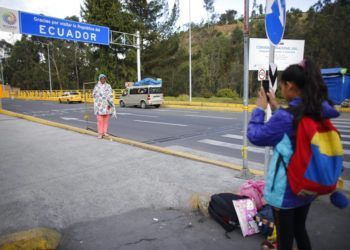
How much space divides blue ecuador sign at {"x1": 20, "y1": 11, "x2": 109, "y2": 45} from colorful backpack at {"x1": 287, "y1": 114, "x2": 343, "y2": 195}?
20.6 m

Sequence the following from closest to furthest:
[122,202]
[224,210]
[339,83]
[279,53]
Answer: [224,210], [279,53], [122,202], [339,83]

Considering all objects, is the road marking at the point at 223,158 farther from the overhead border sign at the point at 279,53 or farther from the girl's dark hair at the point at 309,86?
the girl's dark hair at the point at 309,86

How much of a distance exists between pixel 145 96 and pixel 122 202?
19.4 metres

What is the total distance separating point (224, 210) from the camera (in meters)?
3.09

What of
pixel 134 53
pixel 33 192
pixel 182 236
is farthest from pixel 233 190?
pixel 134 53

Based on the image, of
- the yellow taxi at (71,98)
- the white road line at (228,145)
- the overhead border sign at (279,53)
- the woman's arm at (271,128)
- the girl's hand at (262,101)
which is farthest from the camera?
the yellow taxi at (71,98)

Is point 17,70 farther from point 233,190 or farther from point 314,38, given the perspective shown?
point 233,190

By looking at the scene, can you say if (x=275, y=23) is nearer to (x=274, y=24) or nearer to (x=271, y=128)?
(x=274, y=24)

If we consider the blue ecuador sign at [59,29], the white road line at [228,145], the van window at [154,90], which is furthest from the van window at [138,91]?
the white road line at [228,145]

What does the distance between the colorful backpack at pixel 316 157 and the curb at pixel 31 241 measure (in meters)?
2.24

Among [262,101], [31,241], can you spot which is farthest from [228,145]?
[31,241]

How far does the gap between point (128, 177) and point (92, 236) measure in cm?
179

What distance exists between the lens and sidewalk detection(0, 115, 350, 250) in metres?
2.89

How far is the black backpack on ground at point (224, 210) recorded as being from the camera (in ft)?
9.89
